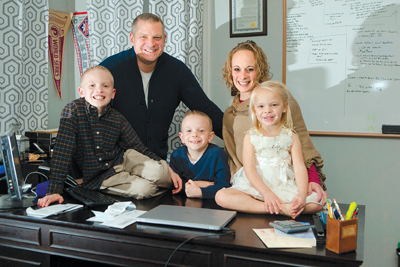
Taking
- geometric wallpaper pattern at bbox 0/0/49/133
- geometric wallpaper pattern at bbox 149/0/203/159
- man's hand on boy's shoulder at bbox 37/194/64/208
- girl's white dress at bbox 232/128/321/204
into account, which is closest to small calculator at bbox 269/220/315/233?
girl's white dress at bbox 232/128/321/204

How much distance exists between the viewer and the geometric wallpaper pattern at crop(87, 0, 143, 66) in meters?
2.44

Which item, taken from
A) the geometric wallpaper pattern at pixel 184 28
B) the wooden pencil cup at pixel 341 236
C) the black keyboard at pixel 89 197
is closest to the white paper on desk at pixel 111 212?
the black keyboard at pixel 89 197

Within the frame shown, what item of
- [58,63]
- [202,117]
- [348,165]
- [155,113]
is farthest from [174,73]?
[348,165]

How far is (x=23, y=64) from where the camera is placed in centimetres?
221

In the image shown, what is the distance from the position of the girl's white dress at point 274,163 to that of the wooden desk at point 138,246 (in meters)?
0.15

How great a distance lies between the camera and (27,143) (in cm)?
221

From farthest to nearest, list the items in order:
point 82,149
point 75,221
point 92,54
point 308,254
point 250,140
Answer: point 92,54, point 82,149, point 250,140, point 75,221, point 308,254

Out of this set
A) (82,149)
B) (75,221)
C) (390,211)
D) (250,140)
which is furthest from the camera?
(390,211)

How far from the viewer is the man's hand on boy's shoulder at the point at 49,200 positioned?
158 centimetres

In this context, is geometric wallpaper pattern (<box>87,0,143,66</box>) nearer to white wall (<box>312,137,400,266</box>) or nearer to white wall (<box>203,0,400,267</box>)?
white wall (<box>203,0,400,267</box>)

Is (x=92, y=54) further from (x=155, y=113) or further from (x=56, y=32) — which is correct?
(x=155, y=113)

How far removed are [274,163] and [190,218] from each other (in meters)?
0.52

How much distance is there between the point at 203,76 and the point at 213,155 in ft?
2.96

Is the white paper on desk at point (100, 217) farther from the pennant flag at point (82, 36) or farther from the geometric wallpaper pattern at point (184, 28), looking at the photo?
the pennant flag at point (82, 36)
